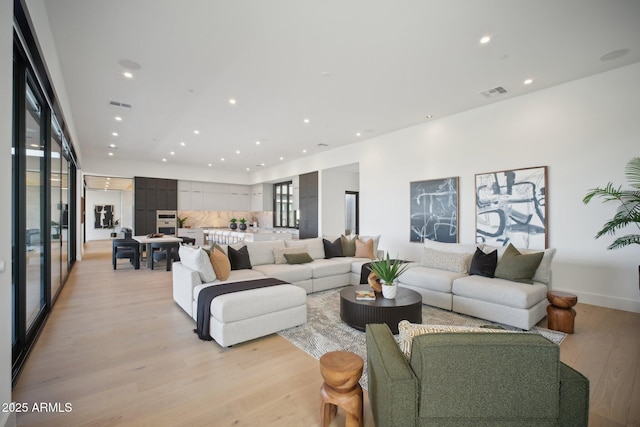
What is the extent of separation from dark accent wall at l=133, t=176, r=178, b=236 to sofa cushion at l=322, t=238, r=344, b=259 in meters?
7.99

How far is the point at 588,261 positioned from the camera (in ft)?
13.9

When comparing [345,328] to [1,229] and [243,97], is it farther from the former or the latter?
[243,97]

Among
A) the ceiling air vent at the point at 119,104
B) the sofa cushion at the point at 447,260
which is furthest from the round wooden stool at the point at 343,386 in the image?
the ceiling air vent at the point at 119,104

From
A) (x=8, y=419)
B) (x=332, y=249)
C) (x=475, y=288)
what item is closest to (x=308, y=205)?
(x=332, y=249)

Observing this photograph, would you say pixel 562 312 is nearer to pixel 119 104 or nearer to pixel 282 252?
pixel 282 252

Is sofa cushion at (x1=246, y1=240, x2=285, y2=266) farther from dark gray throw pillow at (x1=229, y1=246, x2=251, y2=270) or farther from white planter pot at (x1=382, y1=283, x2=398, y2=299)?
white planter pot at (x1=382, y1=283, x2=398, y2=299)

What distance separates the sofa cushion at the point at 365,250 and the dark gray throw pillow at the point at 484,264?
2009 mm

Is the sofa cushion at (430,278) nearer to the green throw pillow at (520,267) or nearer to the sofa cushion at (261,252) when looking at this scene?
the green throw pillow at (520,267)

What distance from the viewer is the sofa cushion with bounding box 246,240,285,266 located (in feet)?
16.0

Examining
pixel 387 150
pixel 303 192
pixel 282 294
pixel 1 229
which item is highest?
pixel 387 150

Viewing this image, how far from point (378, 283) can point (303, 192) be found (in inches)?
257

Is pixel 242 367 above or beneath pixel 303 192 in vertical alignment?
beneath

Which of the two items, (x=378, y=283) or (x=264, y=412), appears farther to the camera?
(x=378, y=283)

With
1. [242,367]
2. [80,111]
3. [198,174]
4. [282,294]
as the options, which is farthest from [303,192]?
[242,367]
